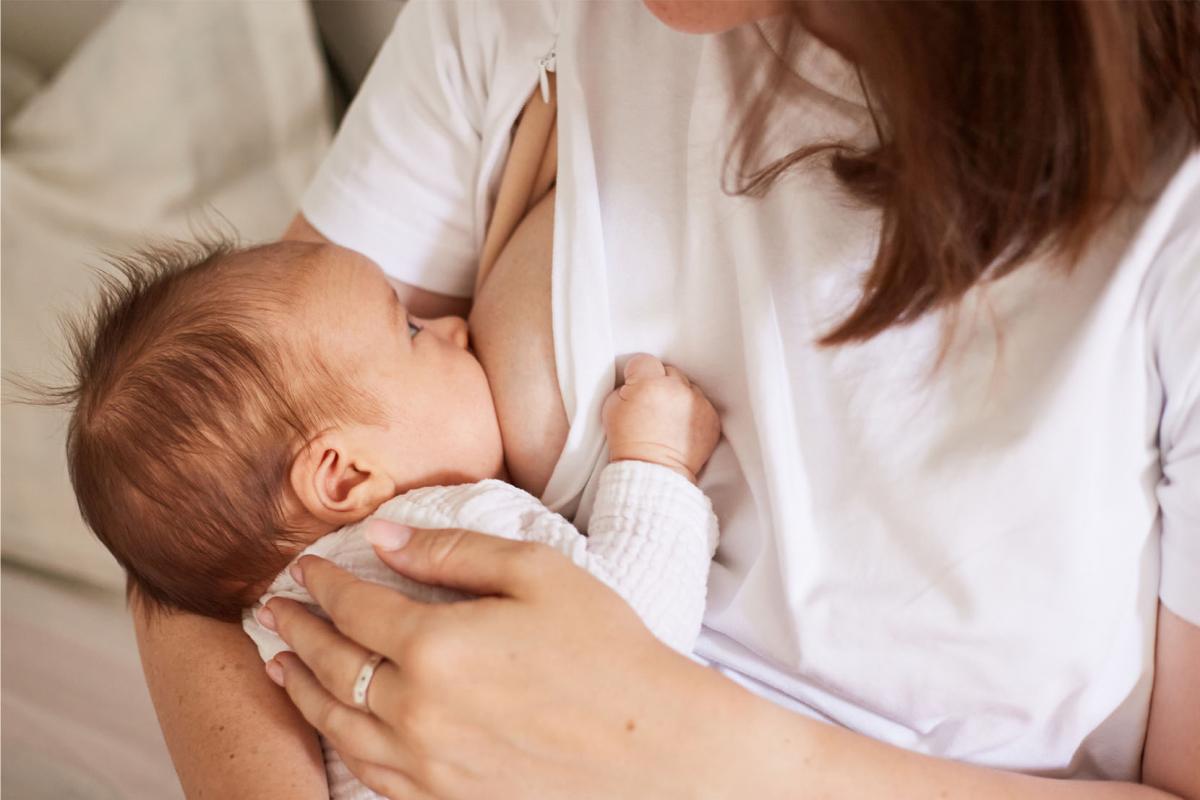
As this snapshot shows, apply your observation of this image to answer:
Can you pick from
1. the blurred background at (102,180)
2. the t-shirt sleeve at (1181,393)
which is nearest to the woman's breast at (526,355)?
the t-shirt sleeve at (1181,393)

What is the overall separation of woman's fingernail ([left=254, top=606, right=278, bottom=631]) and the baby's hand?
1.07ft

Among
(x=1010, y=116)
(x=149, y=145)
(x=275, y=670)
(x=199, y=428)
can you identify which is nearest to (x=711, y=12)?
(x=1010, y=116)

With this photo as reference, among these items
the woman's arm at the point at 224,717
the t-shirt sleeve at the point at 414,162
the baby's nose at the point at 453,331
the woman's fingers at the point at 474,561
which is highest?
the t-shirt sleeve at the point at 414,162

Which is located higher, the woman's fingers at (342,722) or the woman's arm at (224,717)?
the woman's fingers at (342,722)

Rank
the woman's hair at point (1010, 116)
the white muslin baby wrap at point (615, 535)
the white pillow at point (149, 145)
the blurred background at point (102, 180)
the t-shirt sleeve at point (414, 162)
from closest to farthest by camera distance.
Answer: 1. the woman's hair at point (1010, 116)
2. the white muslin baby wrap at point (615, 535)
3. the t-shirt sleeve at point (414, 162)
4. the blurred background at point (102, 180)
5. the white pillow at point (149, 145)

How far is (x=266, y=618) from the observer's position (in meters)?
0.82

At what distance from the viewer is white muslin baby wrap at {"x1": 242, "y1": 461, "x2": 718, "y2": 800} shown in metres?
0.74

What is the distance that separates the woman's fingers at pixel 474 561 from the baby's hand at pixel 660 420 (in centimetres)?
A: 14

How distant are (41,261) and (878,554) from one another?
4.59ft

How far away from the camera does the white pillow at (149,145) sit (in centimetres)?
149

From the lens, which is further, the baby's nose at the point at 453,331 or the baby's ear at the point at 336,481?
the baby's nose at the point at 453,331

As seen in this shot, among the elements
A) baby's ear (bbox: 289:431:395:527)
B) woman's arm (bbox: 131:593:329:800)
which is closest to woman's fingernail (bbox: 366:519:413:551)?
baby's ear (bbox: 289:431:395:527)

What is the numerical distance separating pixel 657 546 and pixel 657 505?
0.11 ft

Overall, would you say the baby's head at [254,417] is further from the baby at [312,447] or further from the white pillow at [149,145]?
the white pillow at [149,145]
